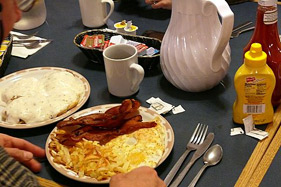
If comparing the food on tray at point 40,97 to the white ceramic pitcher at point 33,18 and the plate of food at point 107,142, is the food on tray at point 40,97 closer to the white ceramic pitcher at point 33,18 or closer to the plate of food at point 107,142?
the plate of food at point 107,142

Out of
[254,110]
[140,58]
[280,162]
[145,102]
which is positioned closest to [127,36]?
[140,58]

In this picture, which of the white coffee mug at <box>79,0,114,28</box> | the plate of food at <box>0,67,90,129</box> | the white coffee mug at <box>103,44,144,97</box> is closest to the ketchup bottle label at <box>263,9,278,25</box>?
the white coffee mug at <box>103,44,144,97</box>

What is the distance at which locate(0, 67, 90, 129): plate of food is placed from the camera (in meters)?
1.08

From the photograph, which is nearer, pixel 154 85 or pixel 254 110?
pixel 254 110

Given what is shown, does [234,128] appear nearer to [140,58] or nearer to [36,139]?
[140,58]

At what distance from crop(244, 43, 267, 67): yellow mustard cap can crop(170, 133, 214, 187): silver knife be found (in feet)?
0.66

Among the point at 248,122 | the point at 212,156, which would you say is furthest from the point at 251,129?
the point at 212,156

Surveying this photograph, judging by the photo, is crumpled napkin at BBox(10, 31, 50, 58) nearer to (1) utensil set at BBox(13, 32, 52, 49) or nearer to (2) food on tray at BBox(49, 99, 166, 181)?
(1) utensil set at BBox(13, 32, 52, 49)

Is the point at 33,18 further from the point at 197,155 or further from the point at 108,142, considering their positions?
the point at 197,155

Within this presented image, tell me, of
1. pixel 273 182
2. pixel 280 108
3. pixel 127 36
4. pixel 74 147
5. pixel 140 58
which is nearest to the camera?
pixel 273 182

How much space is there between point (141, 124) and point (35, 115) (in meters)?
0.29

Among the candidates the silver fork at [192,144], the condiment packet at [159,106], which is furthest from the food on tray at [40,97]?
the silver fork at [192,144]

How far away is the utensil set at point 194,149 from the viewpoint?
88 centimetres

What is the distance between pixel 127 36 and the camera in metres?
1.36
